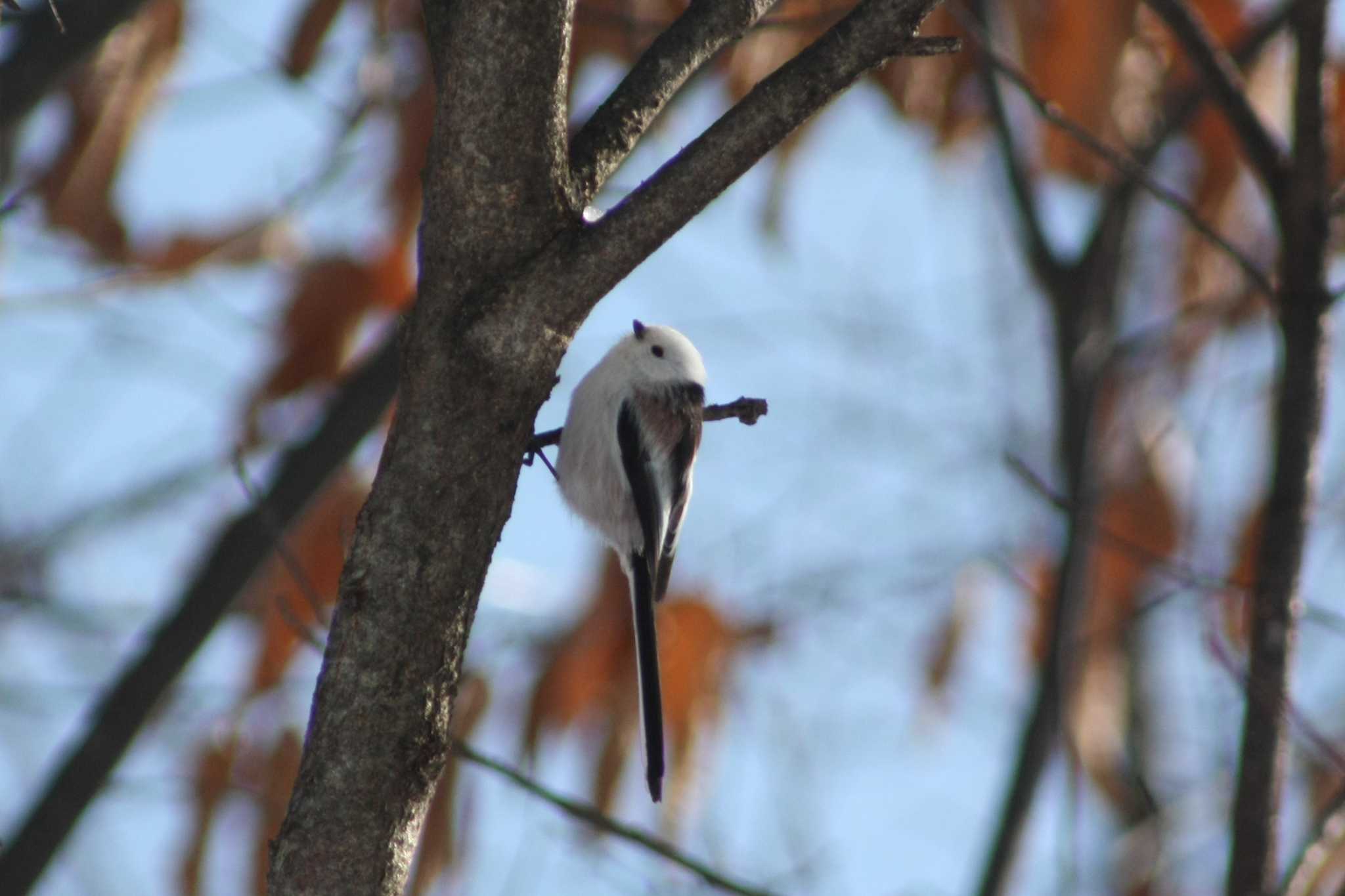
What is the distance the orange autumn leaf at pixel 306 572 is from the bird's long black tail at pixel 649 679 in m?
0.70

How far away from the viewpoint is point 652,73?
1.92 meters

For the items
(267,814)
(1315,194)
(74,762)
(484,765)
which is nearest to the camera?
(484,765)

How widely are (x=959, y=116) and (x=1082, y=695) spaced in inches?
84.6

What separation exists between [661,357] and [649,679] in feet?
3.02

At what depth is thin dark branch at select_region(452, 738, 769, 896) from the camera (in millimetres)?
2377

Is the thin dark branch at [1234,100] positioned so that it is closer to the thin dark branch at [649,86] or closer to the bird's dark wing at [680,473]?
the bird's dark wing at [680,473]

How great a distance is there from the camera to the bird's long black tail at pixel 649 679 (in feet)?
8.43

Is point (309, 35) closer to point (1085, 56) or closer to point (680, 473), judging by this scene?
point (680, 473)

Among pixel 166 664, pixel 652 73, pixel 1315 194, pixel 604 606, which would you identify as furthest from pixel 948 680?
pixel 652 73

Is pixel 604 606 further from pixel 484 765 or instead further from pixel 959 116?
pixel 959 116

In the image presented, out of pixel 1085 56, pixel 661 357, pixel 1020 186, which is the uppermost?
pixel 1020 186

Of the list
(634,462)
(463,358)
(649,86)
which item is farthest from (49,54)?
(463,358)

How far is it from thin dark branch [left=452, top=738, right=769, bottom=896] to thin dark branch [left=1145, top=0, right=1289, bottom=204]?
1886mm

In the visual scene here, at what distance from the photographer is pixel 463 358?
170cm
